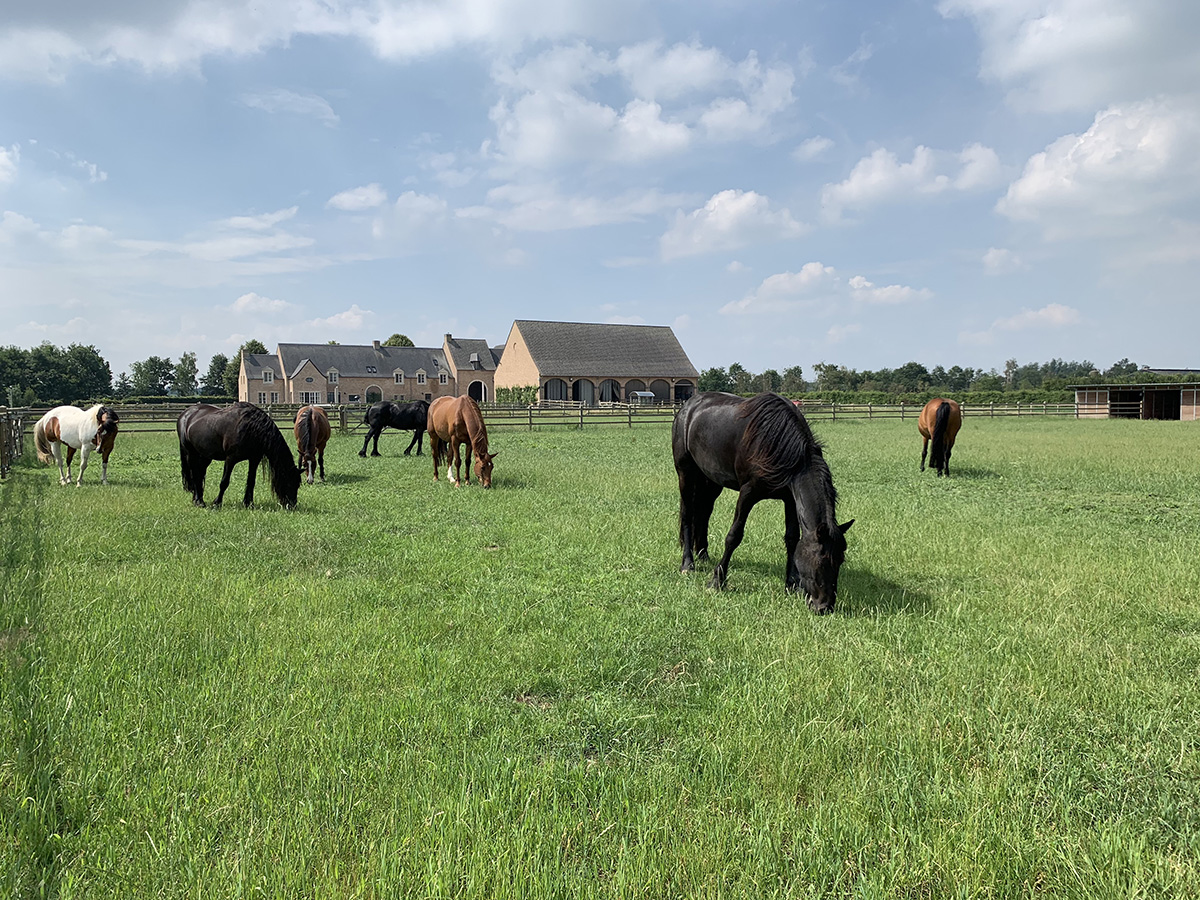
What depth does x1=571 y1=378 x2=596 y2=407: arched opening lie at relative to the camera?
61.0m

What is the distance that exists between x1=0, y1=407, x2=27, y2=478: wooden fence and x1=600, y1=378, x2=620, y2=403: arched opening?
47.3 m

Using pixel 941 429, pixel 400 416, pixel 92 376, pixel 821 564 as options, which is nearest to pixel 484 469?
pixel 821 564

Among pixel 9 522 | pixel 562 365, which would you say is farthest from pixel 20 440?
pixel 562 365

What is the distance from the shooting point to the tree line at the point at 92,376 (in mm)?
70688

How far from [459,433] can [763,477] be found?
8.55 m

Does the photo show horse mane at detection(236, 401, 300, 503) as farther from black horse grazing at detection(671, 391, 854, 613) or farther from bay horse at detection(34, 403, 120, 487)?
black horse grazing at detection(671, 391, 854, 613)

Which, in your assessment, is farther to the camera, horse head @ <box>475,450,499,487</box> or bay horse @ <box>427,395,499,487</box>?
bay horse @ <box>427,395,499,487</box>

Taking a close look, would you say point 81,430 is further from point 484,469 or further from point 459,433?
point 484,469

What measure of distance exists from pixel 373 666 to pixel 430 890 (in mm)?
1980

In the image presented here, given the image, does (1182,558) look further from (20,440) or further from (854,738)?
Result: (20,440)

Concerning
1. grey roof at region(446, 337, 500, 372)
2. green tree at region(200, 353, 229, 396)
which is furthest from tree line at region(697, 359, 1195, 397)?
green tree at region(200, 353, 229, 396)

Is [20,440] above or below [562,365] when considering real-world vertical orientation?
below

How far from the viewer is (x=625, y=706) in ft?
12.0

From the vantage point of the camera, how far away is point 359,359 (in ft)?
232
